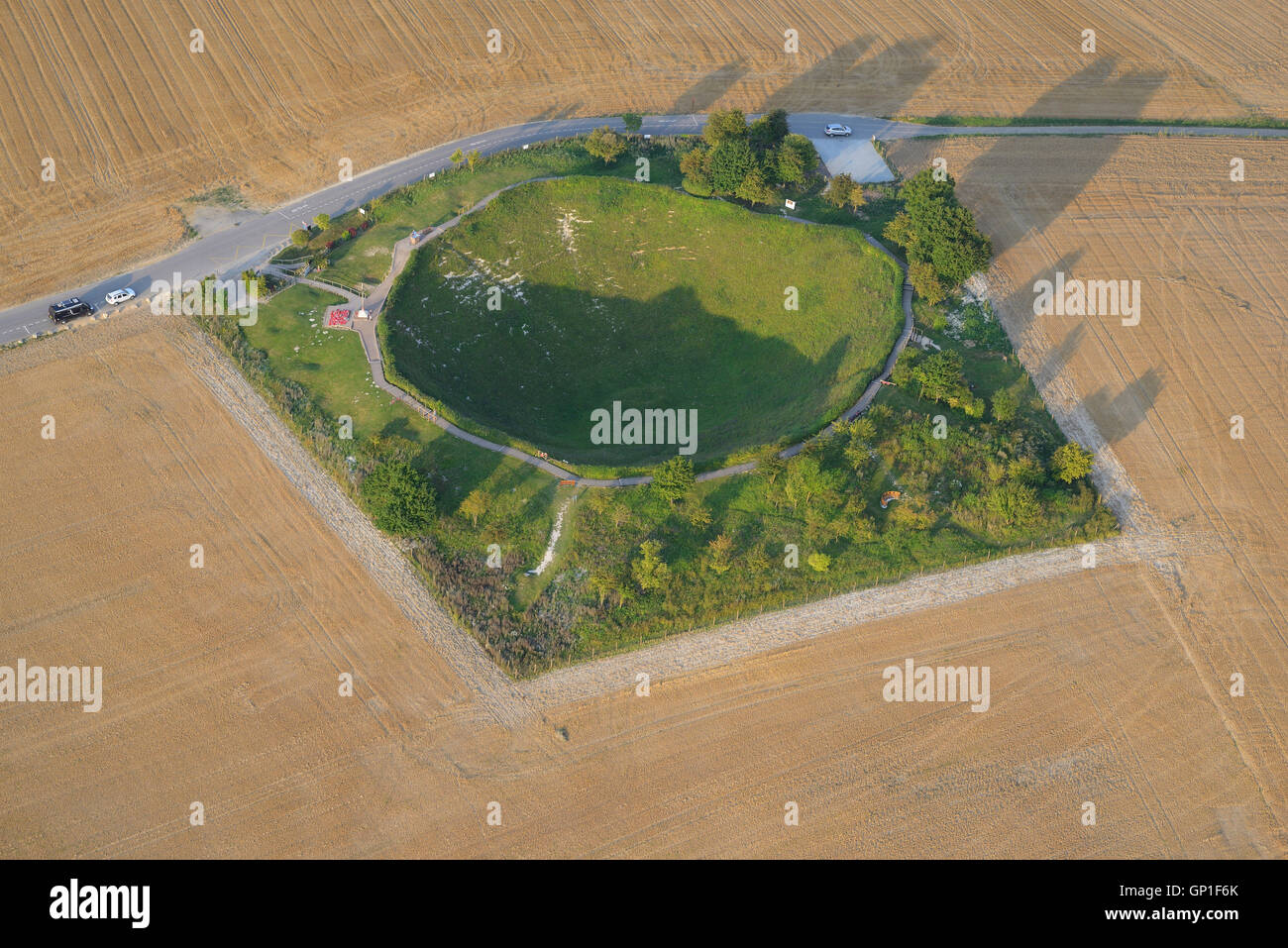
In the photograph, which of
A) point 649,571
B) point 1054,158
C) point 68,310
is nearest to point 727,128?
point 1054,158

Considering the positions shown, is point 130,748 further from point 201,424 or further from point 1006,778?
point 1006,778

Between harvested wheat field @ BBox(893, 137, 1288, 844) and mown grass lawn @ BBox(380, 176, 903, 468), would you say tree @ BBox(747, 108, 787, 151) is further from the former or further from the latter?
harvested wheat field @ BBox(893, 137, 1288, 844)

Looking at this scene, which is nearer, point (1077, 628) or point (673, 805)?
point (673, 805)

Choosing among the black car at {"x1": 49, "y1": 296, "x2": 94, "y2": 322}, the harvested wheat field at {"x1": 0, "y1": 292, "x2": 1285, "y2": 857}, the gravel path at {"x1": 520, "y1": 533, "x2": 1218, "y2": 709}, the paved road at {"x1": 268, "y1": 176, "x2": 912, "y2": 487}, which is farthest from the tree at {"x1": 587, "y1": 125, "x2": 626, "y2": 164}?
the gravel path at {"x1": 520, "y1": 533, "x2": 1218, "y2": 709}

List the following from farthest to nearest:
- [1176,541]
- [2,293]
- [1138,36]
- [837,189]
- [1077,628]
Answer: [1138,36] < [837,189] < [2,293] < [1176,541] < [1077,628]

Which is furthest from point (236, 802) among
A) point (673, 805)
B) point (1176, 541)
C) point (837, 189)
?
Result: point (837, 189)

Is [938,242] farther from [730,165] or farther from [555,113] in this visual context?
[555,113]

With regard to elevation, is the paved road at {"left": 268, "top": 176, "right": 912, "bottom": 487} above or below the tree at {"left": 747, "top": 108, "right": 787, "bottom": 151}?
below
